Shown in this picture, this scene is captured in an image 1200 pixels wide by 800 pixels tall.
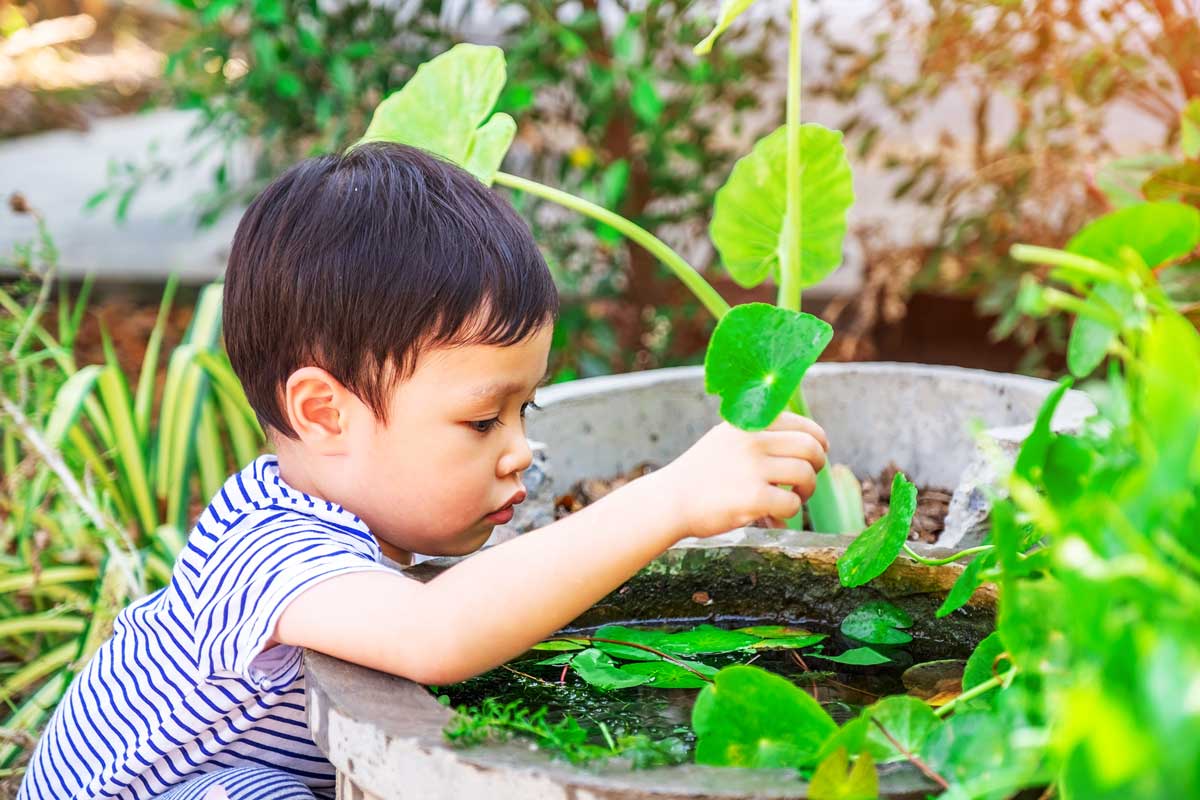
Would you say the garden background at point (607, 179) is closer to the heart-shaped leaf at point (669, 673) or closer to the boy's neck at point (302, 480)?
the boy's neck at point (302, 480)

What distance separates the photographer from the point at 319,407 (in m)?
1.14

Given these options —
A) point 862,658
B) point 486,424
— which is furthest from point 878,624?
point 486,424

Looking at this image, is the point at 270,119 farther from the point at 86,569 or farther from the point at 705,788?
the point at 705,788

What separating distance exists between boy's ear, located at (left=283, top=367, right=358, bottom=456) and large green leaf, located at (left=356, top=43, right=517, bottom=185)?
0.47 m

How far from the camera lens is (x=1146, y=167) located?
183 centimetres

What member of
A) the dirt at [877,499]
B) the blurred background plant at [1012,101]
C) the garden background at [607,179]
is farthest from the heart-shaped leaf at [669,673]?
the blurred background plant at [1012,101]

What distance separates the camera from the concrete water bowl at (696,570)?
744 millimetres

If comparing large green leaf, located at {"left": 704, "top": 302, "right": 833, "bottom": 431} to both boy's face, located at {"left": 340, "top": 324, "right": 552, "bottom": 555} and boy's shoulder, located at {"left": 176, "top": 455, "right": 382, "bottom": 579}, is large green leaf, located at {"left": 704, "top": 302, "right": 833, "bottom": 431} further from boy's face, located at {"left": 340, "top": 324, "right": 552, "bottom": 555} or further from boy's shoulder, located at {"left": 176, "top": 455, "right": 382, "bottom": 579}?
boy's shoulder, located at {"left": 176, "top": 455, "right": 382, "bottom": 579}

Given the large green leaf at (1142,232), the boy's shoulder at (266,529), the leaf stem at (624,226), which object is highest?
the large green leaf at (1142,232)

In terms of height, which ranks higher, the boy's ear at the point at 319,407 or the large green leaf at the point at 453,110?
the large green leaf at the point at 453,110

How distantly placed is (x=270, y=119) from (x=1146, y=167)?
1793 millimetres

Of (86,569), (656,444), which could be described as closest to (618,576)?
(656,444)

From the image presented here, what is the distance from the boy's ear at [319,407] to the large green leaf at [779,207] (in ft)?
1.83

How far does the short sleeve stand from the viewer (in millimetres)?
978
